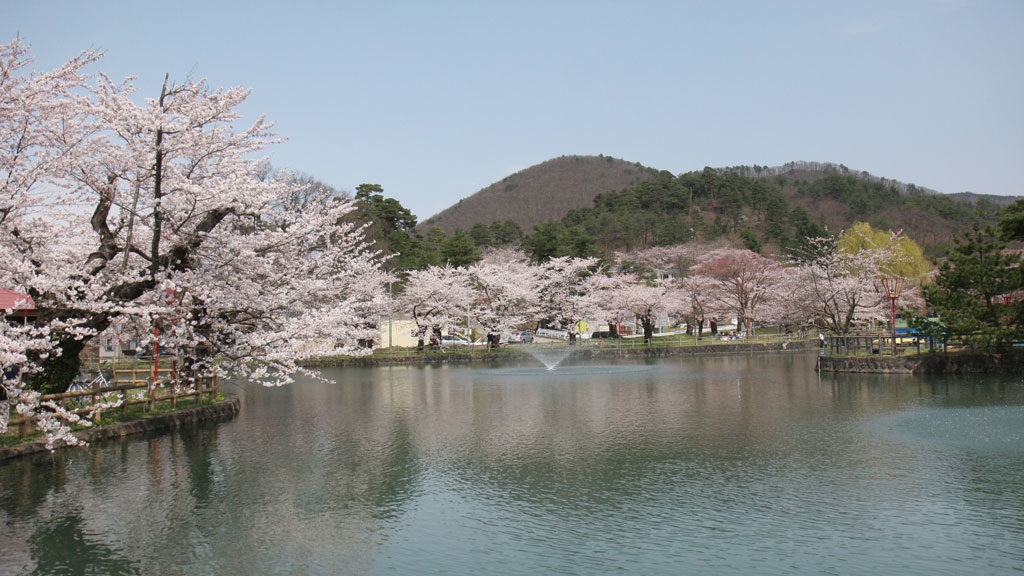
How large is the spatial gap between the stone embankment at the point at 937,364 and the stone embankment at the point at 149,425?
21.3m

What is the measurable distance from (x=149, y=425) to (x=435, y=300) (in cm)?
2634

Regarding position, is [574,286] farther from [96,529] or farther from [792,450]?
[96,529]

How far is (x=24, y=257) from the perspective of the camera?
10367mm

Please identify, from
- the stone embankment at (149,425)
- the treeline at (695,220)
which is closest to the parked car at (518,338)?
the treeline at (695,220)

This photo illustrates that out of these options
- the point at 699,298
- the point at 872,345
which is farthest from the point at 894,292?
the point at 699,298

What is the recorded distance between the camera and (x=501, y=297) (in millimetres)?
42906

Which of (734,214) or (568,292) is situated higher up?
(734,214)

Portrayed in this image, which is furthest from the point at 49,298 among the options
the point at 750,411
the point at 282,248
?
the point at 750,411

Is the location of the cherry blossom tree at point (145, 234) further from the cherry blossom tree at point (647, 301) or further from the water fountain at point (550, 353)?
the cherry blossom tree at point (647, 301)

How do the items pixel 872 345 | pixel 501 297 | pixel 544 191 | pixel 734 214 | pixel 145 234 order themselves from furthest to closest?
pixel 544 191
pixel 734 214
pixel 501 297
pixel 872 345
pixel 145 234

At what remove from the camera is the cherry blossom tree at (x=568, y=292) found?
1772 inches

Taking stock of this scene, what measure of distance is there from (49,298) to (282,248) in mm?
4288

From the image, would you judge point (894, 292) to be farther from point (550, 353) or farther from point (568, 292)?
point (568, 292)

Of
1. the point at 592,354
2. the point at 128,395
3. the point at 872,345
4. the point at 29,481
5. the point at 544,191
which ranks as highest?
the point at 544,191
